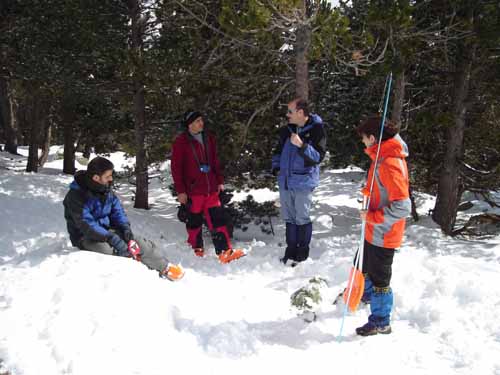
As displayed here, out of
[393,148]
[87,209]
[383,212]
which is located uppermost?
[393,148]

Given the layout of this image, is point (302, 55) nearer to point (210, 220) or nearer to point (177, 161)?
point (177, 161)

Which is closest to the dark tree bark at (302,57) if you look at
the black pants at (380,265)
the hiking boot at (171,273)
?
the hiking boot at (171,273)

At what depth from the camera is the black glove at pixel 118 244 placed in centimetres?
509

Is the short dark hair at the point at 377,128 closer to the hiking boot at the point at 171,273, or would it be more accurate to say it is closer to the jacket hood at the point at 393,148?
the jacket hood at the point at 393,148

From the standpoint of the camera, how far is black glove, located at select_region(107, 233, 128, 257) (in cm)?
509

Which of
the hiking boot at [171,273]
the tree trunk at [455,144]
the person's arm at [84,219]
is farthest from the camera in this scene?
the tree trunk at [455,144]

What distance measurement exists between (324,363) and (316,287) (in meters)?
1.10

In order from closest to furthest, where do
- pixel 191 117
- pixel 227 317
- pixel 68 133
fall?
pixel 227 317
pixel 191 117
pixel 68 133

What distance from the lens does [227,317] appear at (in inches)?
171

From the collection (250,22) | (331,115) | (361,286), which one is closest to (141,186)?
(331,115)

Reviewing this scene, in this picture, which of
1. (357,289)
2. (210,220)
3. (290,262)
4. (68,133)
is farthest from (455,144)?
(68,133)

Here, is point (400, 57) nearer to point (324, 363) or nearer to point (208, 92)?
point (208, 92)

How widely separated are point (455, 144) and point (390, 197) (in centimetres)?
580

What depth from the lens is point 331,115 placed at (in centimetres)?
941
